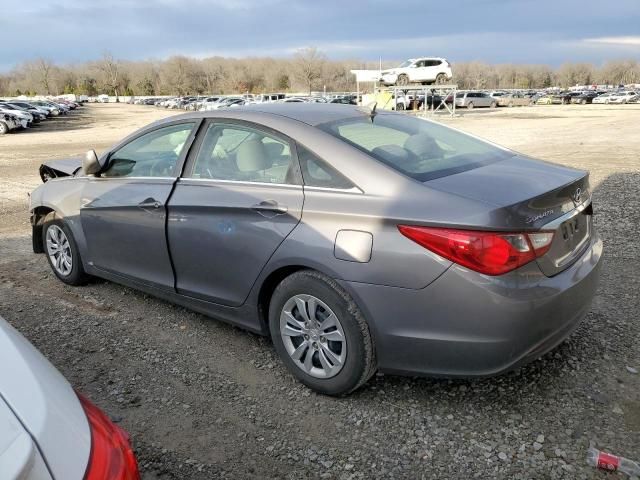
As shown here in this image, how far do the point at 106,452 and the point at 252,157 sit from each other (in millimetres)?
2219

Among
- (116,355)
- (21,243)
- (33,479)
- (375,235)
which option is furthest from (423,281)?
(21,243)

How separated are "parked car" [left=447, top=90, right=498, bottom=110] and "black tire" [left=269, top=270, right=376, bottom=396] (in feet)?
170

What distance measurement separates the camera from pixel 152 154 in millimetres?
4086

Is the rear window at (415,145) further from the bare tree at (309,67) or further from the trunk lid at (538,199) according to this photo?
the bare tree at (309,67)

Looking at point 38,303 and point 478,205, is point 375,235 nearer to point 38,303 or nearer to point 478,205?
point 478,205

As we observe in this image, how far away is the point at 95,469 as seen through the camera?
139 cm

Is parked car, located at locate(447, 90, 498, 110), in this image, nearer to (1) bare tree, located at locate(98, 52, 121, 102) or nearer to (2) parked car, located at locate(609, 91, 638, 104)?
(2) parked car, located at locate(609, 91, 638, 104)

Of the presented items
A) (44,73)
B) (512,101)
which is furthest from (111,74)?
(512,101)

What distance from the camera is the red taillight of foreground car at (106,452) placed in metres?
1.40

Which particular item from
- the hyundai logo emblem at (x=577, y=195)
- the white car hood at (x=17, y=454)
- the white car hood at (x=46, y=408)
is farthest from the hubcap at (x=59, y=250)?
the hyundai logo emblem at (x=577, y=195)

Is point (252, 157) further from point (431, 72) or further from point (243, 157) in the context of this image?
point (431, 72)

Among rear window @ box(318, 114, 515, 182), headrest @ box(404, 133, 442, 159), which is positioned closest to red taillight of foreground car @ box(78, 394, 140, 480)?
rear window @ box(318, 114, 515, 182)

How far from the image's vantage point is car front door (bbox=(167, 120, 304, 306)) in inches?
122

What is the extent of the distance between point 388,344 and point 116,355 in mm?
2001
